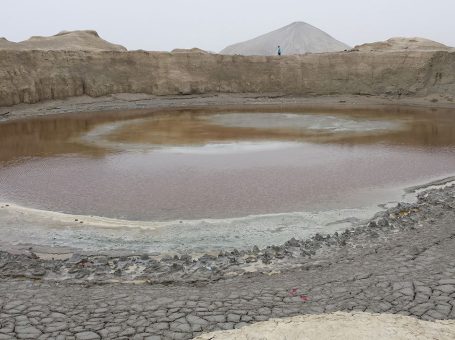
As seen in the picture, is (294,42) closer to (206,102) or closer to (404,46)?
(404,46)

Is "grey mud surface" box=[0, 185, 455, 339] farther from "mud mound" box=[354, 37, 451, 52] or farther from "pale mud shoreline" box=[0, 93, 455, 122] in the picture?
"mud mound" box=[354, 37, 451, 52]

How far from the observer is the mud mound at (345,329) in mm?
5293

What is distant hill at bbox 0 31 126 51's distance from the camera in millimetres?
33156

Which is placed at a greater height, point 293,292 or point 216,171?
point 216,171

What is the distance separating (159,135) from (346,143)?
28.0ft

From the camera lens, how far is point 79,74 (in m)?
33.9

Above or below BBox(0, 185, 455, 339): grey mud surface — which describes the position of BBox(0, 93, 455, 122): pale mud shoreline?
above

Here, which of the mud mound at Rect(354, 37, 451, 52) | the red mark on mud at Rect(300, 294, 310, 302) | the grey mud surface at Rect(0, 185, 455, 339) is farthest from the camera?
the mud mound at Rect(354, 37, 451, 52)

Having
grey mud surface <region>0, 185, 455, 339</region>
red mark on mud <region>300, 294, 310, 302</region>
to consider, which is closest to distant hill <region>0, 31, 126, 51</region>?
grey mud surface <region>0, 185, 455, 339</region>

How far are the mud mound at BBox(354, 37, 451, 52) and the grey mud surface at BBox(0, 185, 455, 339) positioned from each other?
32059 millimetres

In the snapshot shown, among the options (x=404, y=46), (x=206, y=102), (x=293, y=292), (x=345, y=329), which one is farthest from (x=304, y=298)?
(x=404, y=46)

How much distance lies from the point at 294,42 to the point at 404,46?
155 ft

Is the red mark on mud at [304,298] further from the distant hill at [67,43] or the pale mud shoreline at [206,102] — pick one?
the distant hill at [67,43]

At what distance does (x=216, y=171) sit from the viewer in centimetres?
1491
